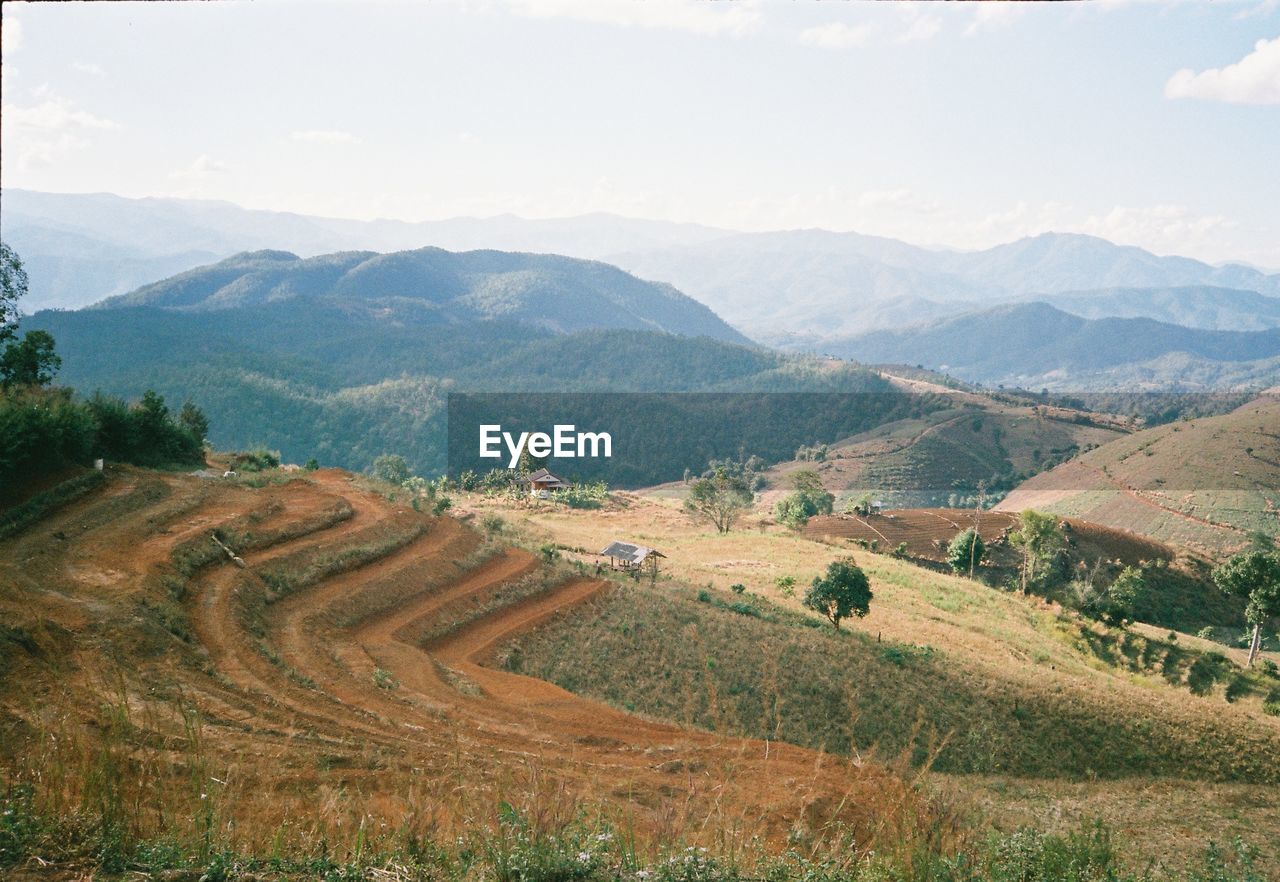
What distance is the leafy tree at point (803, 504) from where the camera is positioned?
6225cm

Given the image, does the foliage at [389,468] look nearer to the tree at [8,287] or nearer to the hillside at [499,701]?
the hillside at [499,701]

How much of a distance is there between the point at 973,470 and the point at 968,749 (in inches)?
3947

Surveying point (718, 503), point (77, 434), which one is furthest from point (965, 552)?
point (77, 434)

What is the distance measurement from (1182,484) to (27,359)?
309 ft

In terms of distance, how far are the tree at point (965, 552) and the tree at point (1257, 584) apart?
13.4 metres

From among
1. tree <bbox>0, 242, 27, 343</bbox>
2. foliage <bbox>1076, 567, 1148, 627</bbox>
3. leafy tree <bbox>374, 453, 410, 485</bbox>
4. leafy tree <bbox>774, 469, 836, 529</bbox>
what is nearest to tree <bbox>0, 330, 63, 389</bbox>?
tree <bbox>0, 242, 27, 343</bbox>

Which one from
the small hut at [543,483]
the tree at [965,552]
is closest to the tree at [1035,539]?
the tree at [965,552]

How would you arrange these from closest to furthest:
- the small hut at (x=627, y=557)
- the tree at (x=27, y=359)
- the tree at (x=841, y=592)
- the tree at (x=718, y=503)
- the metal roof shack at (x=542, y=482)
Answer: the tree at (x=27, y=359), the tree at (x=841, y=592), the small hut at (x=627, y=557), the tree at (x=718, y=503), the metal roof shack at (x=542, y=482)

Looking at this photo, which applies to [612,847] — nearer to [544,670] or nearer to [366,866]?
[366,866]

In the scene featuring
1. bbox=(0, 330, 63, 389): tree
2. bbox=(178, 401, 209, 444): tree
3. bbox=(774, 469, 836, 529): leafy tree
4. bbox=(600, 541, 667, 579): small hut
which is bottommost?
bbox=(774, 469, 836, 529): leafy tree

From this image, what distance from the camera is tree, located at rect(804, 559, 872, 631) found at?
2766 centimetres

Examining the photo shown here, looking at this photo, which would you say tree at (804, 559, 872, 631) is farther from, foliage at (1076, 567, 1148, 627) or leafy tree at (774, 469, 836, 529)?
leafy tree at (774, 469, 836, 529)

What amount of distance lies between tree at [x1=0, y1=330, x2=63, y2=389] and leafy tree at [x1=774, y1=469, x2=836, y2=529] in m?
47.3

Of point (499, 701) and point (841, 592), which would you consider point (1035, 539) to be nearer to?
point (841, 592)
